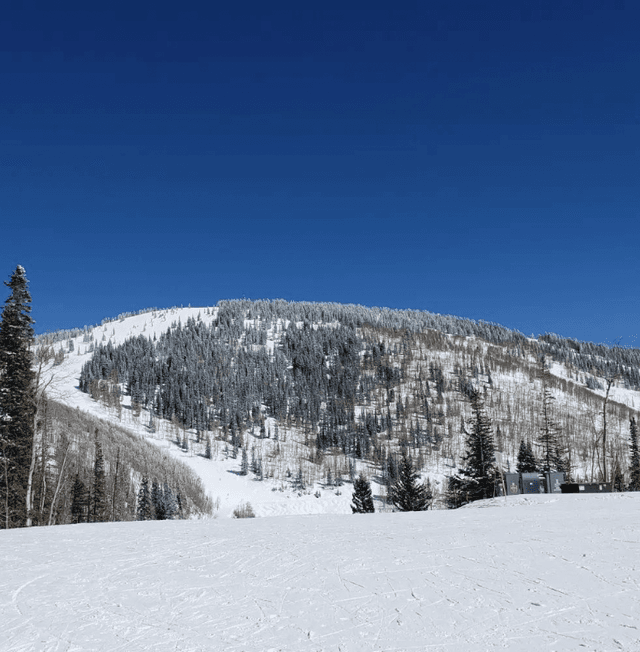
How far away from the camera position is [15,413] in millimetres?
24891

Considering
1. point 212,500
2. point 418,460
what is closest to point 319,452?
point 418,460

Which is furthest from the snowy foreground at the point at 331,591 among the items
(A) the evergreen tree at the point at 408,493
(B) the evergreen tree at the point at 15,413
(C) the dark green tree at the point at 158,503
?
(C) the dark green tree at the point at 158,503

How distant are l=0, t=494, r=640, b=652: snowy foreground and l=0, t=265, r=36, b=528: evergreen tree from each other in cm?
1261

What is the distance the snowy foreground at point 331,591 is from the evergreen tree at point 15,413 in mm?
12608

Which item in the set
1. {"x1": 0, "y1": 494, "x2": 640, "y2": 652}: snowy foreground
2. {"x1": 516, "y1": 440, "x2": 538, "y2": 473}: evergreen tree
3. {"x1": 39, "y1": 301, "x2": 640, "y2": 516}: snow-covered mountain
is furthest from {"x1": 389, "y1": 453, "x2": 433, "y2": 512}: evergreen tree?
{"x1": 39, "y1": 301, "x2": 640, "y2": 516}: snow-covered mountain

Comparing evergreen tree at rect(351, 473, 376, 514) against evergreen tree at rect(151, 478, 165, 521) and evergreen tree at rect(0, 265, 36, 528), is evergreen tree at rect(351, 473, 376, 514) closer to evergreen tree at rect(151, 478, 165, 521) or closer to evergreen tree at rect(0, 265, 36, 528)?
evergreen tree at rect(0, 265, 36, 528)

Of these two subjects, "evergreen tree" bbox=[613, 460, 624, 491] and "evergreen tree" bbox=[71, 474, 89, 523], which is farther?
"evergreen tree" bbox=[71, 474, 89, 523]

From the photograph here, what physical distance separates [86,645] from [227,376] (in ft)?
640

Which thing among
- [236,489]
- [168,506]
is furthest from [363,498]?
[236,489]

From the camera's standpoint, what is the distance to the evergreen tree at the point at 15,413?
24.6m

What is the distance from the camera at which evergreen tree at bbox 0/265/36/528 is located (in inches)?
967

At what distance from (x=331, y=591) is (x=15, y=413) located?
22.8 metres

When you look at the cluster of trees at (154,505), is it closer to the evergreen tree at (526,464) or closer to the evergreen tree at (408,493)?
the evergreen tree at (408,493)

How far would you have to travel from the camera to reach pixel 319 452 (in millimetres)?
151375
